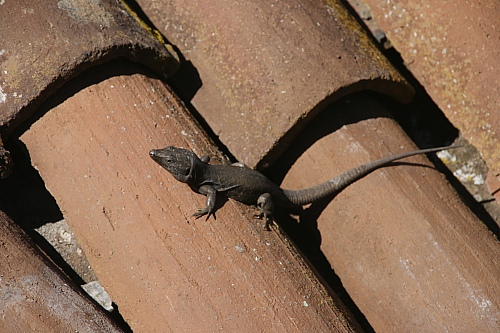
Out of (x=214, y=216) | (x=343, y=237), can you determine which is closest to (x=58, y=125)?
(x=214, y=216)

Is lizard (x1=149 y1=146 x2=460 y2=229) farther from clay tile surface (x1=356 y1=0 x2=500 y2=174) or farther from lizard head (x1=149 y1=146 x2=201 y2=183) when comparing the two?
clay tile surface (x1=356 y1=0 x2=500 y2=174)

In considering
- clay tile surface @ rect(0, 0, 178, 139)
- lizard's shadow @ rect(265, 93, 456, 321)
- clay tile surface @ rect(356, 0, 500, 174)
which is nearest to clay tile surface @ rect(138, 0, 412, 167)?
lizard's shadow @ rect(265, 93, 456, 321)

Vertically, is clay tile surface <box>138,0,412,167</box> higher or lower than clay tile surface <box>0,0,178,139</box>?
higher

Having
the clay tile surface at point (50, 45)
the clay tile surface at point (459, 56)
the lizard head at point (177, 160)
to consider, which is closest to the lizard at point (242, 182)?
the lizard head at point (177, 160)

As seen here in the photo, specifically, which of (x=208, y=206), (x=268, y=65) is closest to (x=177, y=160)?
(x=208, y=206)

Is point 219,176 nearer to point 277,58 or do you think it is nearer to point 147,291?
point 277,58

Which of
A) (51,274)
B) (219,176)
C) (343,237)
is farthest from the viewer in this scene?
(219,176)

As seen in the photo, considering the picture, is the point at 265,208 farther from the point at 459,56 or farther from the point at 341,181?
the point at 459,56

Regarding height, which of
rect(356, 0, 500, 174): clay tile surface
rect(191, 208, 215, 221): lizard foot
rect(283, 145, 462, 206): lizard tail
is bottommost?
rect(191, 208, 215, 221): lizard foot
